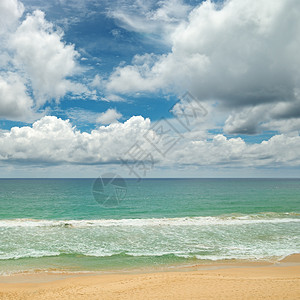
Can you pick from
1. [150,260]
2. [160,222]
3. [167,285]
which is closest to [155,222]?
[160,222]

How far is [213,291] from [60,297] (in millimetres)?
7131

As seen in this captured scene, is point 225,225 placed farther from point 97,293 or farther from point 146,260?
point 97,293

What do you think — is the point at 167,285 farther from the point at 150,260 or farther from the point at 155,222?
the point at 155,222

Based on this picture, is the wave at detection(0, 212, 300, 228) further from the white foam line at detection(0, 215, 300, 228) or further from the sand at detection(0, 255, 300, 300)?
the sand at detection(0, 255, 300, 300)

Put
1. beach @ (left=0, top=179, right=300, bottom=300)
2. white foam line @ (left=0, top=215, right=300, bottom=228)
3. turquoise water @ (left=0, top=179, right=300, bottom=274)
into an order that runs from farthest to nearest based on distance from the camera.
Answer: white foam line @ (left=0, top=215, right=300, bottom=228) → turquoise water @ (left=0, top=179, right=300, bottom=274) → beach @ (left=0, top=179, right=300, bottom=300)

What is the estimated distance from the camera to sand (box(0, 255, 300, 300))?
11.1m

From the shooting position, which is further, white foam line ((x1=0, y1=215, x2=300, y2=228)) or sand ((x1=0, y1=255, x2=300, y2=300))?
white foam line ((x1=0, y1=215, x2=300, y2=228))

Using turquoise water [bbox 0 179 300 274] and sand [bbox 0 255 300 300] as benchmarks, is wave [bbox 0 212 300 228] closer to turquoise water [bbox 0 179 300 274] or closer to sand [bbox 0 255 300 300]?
turquoise water [bbox 0 179 300 274]

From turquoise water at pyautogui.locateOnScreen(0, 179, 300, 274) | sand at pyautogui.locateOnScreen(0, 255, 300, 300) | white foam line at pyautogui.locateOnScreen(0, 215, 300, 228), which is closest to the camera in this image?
sand at pyautogui.locateOnScreen(0, 255, 300, 300)

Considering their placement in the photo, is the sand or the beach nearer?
the sand

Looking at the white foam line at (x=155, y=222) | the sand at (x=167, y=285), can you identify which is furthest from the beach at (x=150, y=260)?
the white foam line at (x=155, y=222)

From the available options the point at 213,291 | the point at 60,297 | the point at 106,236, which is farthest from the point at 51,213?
the point at 213,291

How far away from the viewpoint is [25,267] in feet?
52.0

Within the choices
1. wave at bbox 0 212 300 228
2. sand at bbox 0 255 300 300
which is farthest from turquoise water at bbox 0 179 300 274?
sand at bbox 0 255 300 300
